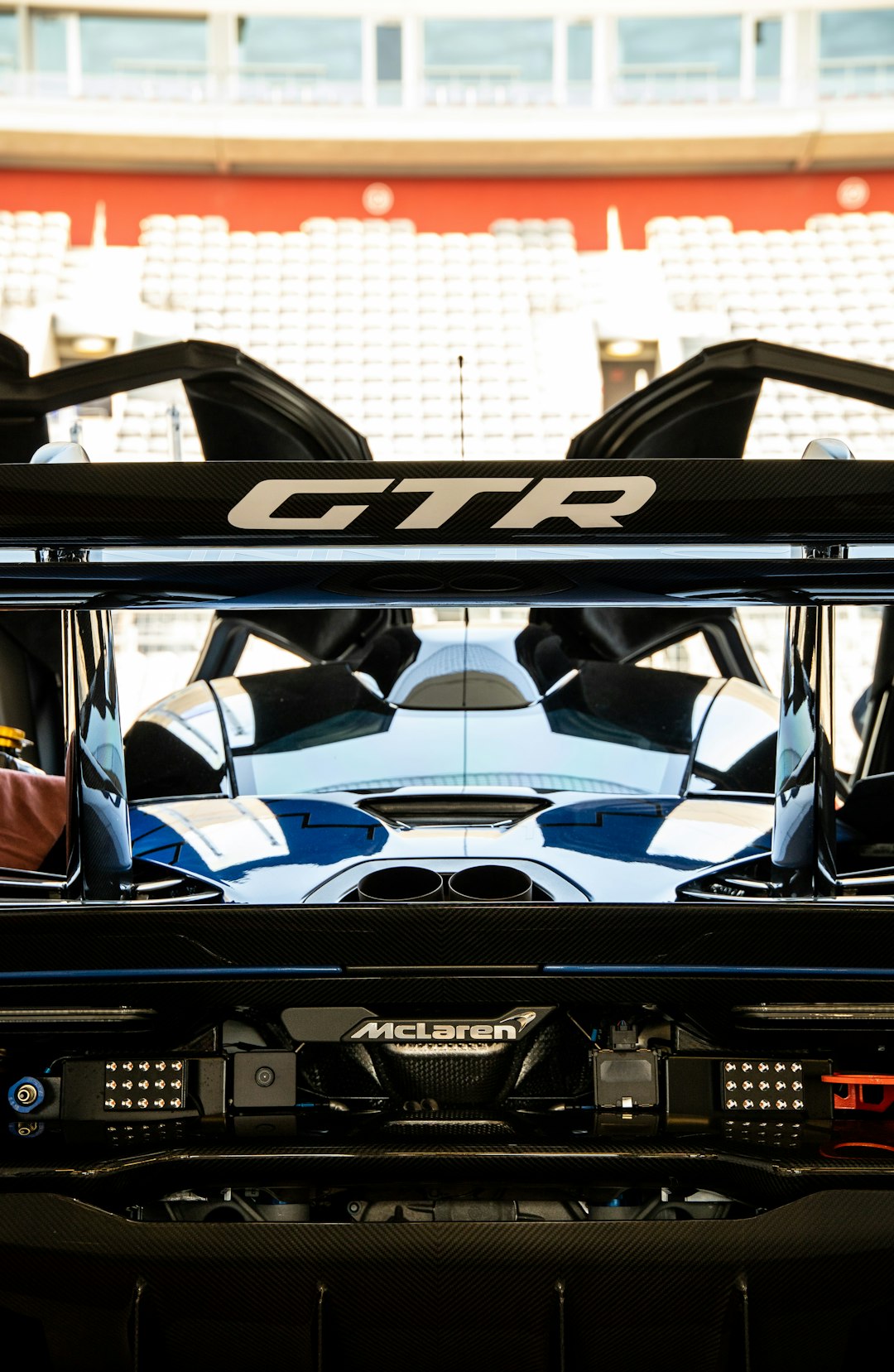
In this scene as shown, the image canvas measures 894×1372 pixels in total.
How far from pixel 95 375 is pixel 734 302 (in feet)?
67.3

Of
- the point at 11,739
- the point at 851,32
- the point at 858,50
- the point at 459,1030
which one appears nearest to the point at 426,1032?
the point at 459,1030

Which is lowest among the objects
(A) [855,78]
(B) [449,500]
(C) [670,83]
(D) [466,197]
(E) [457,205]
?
(B) [449,500]

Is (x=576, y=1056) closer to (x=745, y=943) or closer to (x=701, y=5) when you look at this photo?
(x=745, y=943)

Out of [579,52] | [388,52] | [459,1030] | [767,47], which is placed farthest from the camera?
[579,52]

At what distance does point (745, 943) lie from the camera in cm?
156

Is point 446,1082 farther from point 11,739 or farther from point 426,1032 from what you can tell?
point 11,739

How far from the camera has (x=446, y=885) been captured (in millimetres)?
1607

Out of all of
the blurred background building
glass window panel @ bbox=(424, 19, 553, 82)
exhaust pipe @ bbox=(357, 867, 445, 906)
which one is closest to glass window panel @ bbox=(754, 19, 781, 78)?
the blurred background building

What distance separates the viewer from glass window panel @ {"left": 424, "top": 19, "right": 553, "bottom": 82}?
2481cm

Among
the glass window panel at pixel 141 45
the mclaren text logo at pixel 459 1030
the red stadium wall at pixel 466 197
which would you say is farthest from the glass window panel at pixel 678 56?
the mclaren text logo at pixel 459 1030

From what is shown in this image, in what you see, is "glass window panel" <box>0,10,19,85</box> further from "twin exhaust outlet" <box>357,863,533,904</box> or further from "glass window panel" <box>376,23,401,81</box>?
"twin exhaust outlet" <box>357,863,533,904</box>

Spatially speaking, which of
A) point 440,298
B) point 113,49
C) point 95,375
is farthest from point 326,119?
point 95,375

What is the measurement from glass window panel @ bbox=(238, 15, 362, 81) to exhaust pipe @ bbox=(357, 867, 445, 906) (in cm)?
2578

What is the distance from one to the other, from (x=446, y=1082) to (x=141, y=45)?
26.8m
